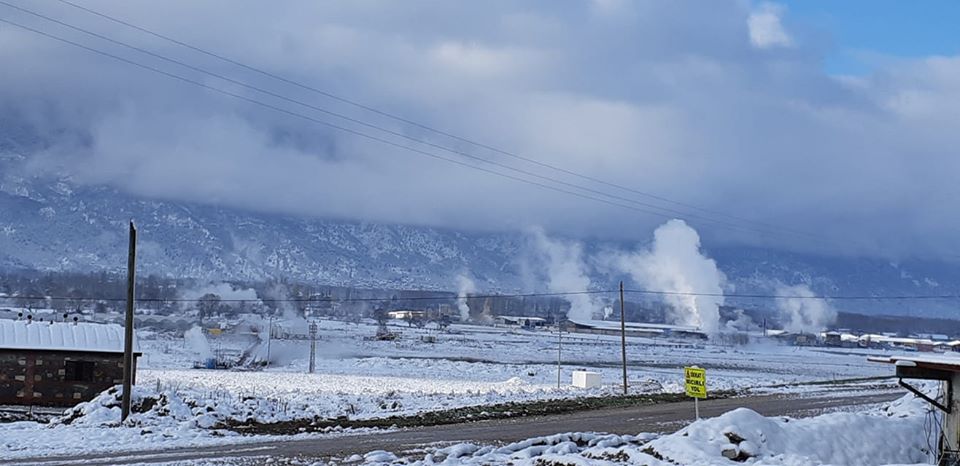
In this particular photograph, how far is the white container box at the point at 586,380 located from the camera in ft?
185

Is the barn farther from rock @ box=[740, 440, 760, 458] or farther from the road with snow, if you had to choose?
rock @ box=[740, 440, 760, 458]

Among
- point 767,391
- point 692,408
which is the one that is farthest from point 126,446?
point 767,391

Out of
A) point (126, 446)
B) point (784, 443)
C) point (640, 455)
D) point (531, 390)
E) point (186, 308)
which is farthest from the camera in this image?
point (186, 308)

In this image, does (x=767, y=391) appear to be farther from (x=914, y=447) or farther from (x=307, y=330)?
(x=307, y=330)

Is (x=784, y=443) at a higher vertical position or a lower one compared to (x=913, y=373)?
lower

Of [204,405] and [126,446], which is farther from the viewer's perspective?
[204,405]

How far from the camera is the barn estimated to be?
145 feet

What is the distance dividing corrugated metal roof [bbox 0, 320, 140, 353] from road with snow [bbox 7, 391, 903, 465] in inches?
872

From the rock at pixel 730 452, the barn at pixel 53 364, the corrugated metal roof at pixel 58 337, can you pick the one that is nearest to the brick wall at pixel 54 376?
the barn at pixel 53 364

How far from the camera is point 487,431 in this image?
100 ft

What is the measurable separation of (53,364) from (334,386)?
1595 cm

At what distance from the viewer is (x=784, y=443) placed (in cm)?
2039

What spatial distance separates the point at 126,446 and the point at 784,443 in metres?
17.1

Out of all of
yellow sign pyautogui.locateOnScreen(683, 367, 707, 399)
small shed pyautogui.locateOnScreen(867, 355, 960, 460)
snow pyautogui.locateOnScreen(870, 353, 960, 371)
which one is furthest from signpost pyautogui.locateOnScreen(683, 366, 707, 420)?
small shed pyautogui.locateOnScreen(867, 355, 960, 460)
